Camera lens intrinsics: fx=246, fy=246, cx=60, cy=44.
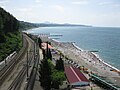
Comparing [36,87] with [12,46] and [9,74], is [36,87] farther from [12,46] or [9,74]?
[12,46]

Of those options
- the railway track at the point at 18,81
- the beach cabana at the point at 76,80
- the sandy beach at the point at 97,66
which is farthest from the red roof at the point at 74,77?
the railway track at the point at 18,81

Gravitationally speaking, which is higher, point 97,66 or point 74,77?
point 74,77

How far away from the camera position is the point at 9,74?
Result: 57656 mm

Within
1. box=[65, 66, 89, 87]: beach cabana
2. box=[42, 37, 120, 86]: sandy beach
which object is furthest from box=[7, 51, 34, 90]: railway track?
box=[42, 37, 120, 86]: sandy beach

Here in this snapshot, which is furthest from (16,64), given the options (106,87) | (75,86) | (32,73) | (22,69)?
(106,87)

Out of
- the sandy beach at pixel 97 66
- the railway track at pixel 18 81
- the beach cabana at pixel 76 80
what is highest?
the railway track at pixel 18 81

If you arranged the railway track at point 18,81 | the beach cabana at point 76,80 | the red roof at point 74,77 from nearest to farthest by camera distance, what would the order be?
the railway track at point 18,81 → the beach cabana at point 76,80 → the red roof at point 74,77

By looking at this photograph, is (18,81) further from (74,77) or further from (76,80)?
(74,77)

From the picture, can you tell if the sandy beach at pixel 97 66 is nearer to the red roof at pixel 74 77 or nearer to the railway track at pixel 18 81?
the red roof at pixel 74 77

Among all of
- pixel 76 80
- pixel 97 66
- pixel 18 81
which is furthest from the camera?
pixel 97 66

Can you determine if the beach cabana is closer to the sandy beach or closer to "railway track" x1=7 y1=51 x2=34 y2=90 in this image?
the sandy beach

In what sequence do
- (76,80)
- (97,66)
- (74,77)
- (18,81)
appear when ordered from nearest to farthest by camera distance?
(18,81)
(76,80)
(74,77)
(97,66)

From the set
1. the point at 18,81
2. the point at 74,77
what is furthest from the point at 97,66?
the point at 18,81

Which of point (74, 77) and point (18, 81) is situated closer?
point (18, 81)
